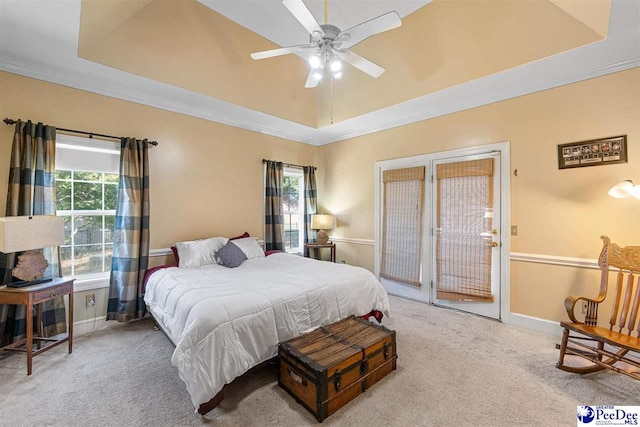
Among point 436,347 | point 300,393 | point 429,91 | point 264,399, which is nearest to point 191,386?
point 264,399

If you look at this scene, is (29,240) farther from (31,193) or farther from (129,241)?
(129,241)

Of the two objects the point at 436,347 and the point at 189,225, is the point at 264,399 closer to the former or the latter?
the point at 436,347

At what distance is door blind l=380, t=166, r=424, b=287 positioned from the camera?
13.3ft

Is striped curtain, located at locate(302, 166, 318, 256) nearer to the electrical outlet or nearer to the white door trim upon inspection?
the white door trim

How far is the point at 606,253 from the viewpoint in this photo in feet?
7.85

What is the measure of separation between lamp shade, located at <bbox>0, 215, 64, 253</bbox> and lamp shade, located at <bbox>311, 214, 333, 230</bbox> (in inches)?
134

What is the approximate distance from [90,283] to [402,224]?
4.09 meters

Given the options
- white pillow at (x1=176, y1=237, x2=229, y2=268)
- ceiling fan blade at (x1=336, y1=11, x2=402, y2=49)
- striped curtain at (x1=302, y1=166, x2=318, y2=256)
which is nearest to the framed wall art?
ceiling fan blade at (x1=336, y1=11, x2=402, y2=49)

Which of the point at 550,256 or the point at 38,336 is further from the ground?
the point at 550,256

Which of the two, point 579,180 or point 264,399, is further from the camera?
point 579,180

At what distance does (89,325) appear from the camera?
3021 millimetres

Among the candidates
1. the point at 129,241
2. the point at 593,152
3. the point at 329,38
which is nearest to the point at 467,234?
the point at 593,152

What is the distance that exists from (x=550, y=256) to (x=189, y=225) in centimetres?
444

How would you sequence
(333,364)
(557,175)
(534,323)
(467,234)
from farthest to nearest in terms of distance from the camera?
(467,234)
(534,323)
(557,175)
(333,364)
